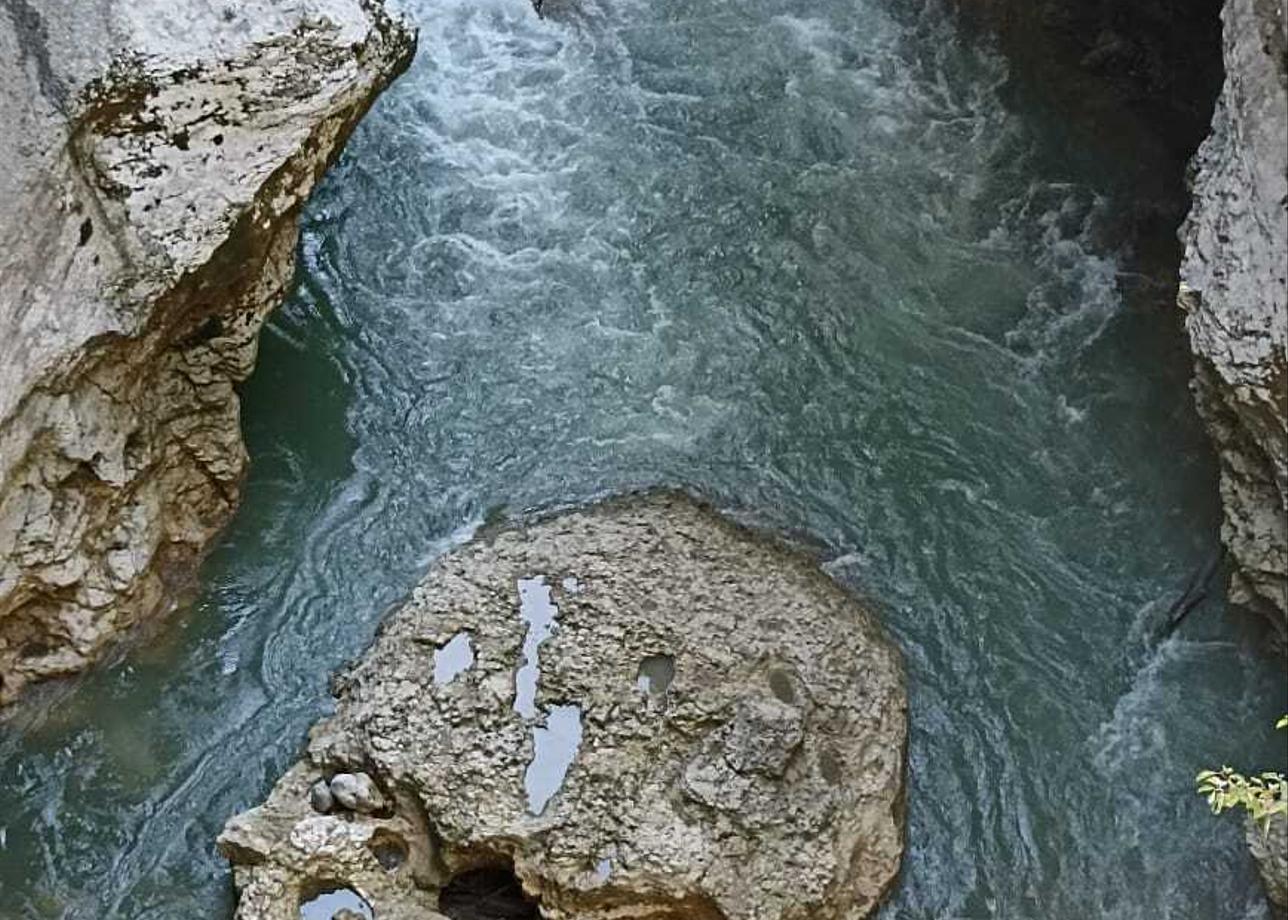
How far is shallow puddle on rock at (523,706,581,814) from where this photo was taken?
698 centimetres

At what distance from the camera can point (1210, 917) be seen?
7117 mm

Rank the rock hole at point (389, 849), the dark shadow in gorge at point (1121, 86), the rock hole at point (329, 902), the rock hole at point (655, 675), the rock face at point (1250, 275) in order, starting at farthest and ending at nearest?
the dark shadow in gorge at point (1121, 86)
the rock hole at point (655, 675)
the rock hole at point (389, 849)
the rock hole at point (329, 902)
the rock face at point (1250, 275)

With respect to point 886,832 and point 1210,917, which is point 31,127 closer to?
point 886,832

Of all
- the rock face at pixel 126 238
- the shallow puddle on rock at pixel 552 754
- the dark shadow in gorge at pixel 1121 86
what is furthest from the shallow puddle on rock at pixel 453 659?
the dark shadow in gorge at pixel 1121 86

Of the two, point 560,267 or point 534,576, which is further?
point 560,267

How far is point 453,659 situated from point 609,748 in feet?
2.79

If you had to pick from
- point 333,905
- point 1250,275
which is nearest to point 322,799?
point 333,905

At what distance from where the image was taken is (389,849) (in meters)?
6.88

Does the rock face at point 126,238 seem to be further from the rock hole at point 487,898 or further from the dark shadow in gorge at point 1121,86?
the dark shadow in gorge at point 1121,86

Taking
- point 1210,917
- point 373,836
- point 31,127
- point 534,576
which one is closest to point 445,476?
point 534,576

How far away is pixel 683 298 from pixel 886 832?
3.40 metres

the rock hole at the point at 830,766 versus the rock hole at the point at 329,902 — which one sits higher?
the rock hole at the point at 830,766

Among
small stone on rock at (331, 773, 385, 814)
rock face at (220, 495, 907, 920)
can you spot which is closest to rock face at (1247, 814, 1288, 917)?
rock face at (220, 495, 907, 920)

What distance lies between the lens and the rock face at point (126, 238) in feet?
21.4
